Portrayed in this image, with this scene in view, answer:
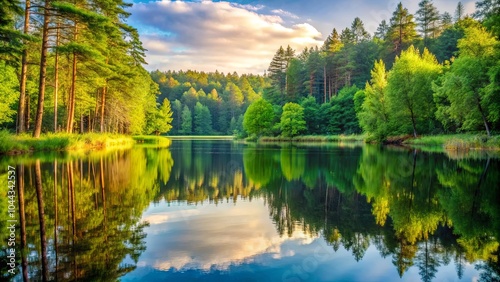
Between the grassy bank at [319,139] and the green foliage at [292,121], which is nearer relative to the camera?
the grassy bank at [319,139]

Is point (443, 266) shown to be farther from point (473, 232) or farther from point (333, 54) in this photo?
point (333, 54)

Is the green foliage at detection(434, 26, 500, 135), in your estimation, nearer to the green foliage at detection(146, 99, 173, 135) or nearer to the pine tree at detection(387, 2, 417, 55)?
the pine tree at detection(387, 2, 417, 55)

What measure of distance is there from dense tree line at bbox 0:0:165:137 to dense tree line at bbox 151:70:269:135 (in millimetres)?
75329

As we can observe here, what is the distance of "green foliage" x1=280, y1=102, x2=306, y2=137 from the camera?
Result: 67.9 m

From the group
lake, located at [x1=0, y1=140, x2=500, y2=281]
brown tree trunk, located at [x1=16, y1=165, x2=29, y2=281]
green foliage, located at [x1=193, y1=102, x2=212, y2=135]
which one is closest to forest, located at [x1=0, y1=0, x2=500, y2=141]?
brown tree trunk, located at [x1=16, y1=165, x2=29, y2=281]

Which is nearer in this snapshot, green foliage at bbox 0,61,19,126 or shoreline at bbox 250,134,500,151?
shoreline at bbox 250,134,500,151

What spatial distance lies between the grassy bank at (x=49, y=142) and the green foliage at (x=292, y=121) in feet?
129

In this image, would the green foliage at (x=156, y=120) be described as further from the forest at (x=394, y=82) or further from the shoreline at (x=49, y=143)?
the shoreline at (x=49, y=143)

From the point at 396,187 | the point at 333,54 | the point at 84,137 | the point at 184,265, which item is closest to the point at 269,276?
the point at 184,265

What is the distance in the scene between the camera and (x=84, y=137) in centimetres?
2983

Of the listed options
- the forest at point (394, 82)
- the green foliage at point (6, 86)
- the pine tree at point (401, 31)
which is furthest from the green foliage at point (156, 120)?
the pine tree at point (401, 31)

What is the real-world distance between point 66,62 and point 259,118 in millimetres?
43474

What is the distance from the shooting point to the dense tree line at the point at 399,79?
33.3 metres

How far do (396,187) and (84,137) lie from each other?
25680 millimetres
